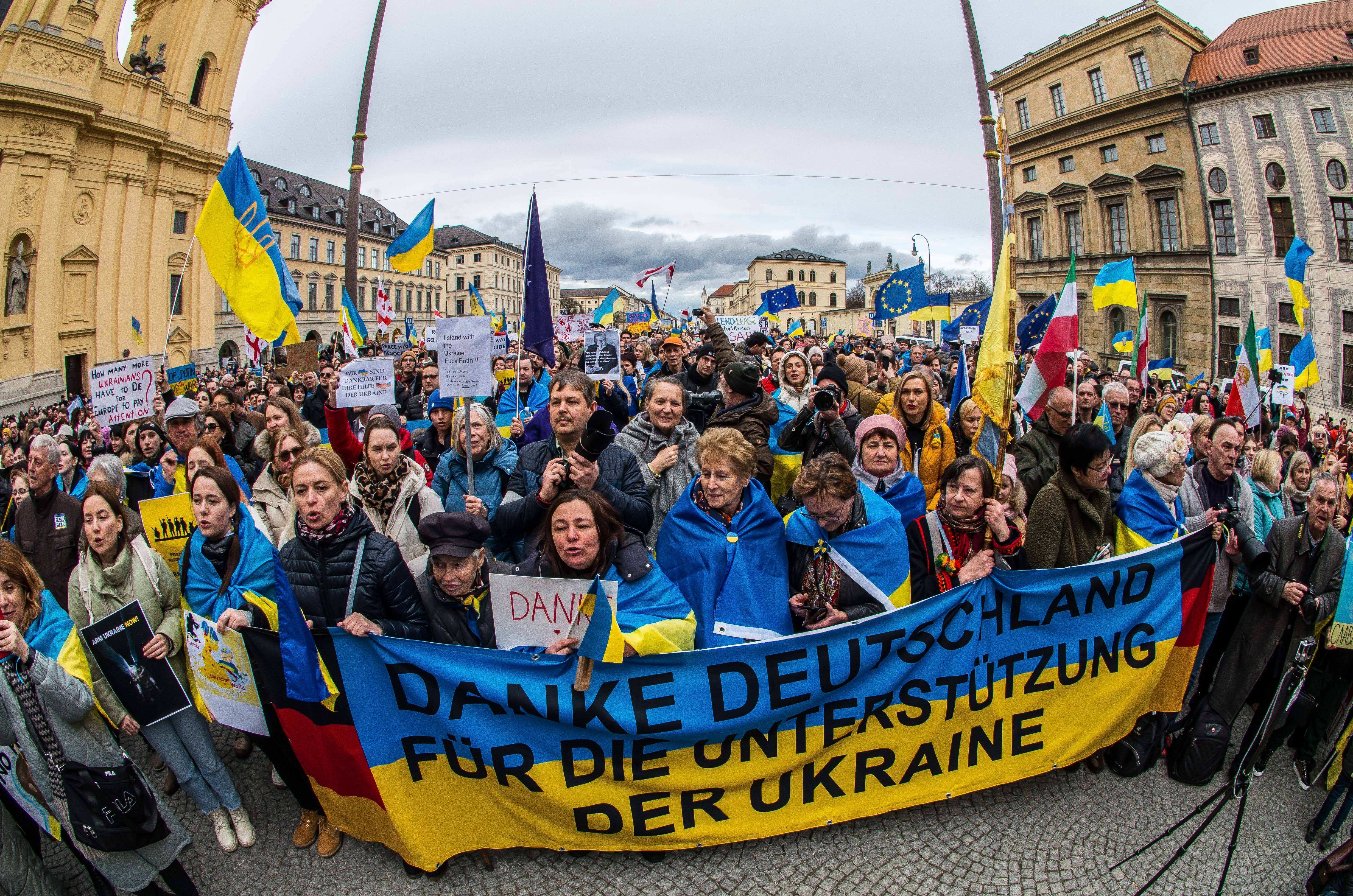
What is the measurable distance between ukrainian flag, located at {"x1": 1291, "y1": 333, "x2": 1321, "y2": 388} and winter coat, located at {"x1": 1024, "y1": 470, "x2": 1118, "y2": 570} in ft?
31.0

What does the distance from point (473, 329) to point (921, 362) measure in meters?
12.4

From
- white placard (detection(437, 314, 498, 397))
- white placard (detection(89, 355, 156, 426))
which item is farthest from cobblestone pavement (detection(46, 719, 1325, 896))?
white placard (detection(89, 355, 156, 426))

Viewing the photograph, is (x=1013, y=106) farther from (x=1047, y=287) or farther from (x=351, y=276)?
(x=351, y=276)

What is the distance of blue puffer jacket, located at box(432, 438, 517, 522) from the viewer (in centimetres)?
459

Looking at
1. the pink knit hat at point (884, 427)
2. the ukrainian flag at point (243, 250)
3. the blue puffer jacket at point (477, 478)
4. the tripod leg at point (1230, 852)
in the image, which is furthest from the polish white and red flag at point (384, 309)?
the tripod leg at point (1230, 852)

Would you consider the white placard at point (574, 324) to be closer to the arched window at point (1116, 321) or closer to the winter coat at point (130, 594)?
the winter coat at point (130, 594)

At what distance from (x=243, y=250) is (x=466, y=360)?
4284 mm

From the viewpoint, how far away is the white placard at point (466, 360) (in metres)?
4.21

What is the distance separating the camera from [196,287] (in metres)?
31.9

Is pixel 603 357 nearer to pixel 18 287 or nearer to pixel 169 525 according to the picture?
pixel 169 525

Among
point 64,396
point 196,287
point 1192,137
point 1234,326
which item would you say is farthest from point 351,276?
point 1192,137

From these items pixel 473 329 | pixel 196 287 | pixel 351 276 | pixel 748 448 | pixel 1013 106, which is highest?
pixel 1013 106

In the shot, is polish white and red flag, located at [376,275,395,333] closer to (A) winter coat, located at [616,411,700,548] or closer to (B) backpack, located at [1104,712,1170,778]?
(A) winter coat, located at [616,411,700,548]

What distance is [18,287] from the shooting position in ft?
76.5
